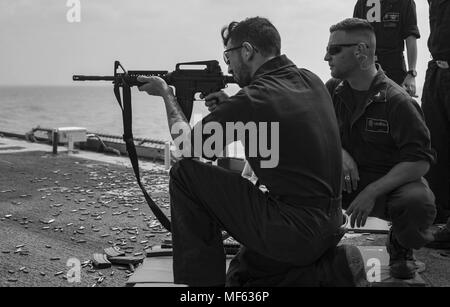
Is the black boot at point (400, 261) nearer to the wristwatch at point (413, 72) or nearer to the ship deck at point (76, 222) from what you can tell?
the ship deck at point (76, 222)

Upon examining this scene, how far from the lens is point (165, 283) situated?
3.07m

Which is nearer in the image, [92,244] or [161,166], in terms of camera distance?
[92,244]

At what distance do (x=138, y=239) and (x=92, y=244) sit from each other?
36cm

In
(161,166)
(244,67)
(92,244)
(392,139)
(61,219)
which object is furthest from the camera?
(161,166)

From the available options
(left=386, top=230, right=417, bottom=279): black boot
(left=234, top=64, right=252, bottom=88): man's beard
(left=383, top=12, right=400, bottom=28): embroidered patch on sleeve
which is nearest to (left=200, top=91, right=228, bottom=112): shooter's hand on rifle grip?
(left=234, top=64, right=252, bottom=88): man's beard

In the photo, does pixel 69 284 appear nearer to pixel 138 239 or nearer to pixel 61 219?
pixel 138 239

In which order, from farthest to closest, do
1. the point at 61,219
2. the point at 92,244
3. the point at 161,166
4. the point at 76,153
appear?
1. the point at 76,153
2. the point at 161,166
3. the point at 61,219
4. the point at 92,244

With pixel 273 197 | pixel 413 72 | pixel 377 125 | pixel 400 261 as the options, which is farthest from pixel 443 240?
pixel 273 197

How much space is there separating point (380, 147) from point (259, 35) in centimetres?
113

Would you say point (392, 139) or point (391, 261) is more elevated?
point (392, 139)

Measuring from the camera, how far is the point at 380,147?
3367 mm

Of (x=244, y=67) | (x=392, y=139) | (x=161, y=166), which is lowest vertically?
(x=161, y=166)

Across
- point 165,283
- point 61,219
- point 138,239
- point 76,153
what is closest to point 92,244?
point 138,239

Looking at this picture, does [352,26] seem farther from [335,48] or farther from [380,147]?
[380,147]
